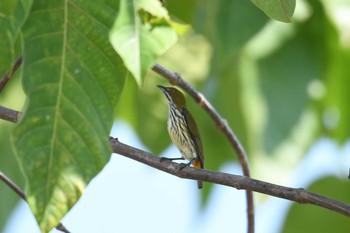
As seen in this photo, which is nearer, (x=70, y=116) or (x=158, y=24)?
(x=158, y=24)

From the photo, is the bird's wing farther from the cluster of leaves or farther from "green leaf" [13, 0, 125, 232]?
"green leaf" [13, 0, 125, 232]

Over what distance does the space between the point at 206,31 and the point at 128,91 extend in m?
0.48

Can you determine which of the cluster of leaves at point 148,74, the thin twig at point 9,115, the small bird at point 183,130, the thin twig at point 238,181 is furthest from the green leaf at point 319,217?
the thin twig at point 9,115

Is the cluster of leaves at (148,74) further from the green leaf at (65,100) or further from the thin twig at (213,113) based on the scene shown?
the thin twig at (213,113)

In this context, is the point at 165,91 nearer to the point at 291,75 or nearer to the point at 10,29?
the point at 291,75

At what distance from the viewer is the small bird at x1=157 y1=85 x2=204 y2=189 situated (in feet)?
15.1

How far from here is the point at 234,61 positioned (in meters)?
3.98

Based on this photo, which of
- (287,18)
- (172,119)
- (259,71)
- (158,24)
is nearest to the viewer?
(158,24)

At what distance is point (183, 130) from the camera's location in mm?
4793

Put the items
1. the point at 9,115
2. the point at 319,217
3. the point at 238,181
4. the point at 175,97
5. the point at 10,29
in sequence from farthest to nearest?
the point at 175,97
the point at 319,217
the point at 9,115
the point at 238,181
the point at 10,29

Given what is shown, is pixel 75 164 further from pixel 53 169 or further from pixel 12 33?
pixel 12 33

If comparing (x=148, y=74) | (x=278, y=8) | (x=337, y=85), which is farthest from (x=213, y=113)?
(x=278, y=8)

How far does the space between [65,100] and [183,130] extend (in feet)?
10.4

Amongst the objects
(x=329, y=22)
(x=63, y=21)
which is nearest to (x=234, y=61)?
(x=329, y=22)
